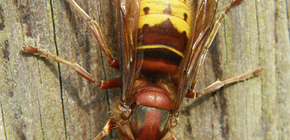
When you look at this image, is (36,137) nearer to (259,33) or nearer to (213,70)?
(213,70)

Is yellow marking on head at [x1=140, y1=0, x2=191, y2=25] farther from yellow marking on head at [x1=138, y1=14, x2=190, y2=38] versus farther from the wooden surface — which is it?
the wooden surface

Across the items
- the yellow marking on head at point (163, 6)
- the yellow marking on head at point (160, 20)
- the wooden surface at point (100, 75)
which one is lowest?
the wooden surface at point (100, 75)

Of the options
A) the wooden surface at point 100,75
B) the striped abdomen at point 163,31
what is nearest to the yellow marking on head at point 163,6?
the striped abdomen at point 163,31

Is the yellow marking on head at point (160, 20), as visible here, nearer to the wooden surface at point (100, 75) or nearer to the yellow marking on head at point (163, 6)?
the yellow marking on head at point (163, 6)

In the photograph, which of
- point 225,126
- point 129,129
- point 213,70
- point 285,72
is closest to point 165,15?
point 213,70

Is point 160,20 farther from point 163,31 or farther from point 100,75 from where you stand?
point 100,75
